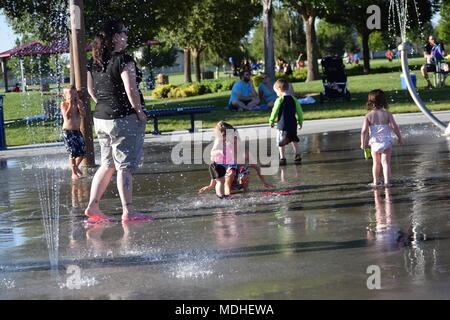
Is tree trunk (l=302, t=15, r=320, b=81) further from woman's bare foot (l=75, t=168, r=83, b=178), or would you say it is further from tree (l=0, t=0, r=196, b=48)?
woman's bare foot (l=75, t=168, r=83, b=178)

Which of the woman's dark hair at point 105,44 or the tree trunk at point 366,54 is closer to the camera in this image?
the woman's dark hair at point 105,44

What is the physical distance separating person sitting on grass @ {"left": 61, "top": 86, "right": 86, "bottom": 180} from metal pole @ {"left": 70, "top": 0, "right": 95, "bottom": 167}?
2.10ft

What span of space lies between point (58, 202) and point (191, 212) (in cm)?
204

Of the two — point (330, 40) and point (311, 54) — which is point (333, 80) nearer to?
point (311, 54)

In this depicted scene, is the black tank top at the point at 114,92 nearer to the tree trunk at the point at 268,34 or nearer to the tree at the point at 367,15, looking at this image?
the tree trunk at the point at 268,34

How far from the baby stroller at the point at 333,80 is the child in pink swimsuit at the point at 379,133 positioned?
14.5m

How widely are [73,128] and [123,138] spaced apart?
4286mm

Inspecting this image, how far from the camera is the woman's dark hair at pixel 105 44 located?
26.5ft

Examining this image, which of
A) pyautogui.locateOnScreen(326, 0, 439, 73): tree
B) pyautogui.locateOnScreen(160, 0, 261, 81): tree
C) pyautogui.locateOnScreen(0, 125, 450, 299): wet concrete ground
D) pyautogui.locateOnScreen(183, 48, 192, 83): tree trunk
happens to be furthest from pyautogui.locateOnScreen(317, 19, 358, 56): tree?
pyautogui.locateOnScreen(0, 125, 450, 299): wet concrete ground

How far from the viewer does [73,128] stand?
1223 cm

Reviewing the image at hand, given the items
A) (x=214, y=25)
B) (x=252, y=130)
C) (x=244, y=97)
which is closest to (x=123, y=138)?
(x=252, y=130)

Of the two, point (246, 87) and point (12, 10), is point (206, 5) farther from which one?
point (246, 87)

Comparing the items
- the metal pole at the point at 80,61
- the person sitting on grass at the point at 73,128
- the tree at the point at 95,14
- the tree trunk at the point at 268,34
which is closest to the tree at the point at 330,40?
the tree at the point at 95,14

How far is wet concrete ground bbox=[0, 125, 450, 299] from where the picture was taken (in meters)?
5.51
